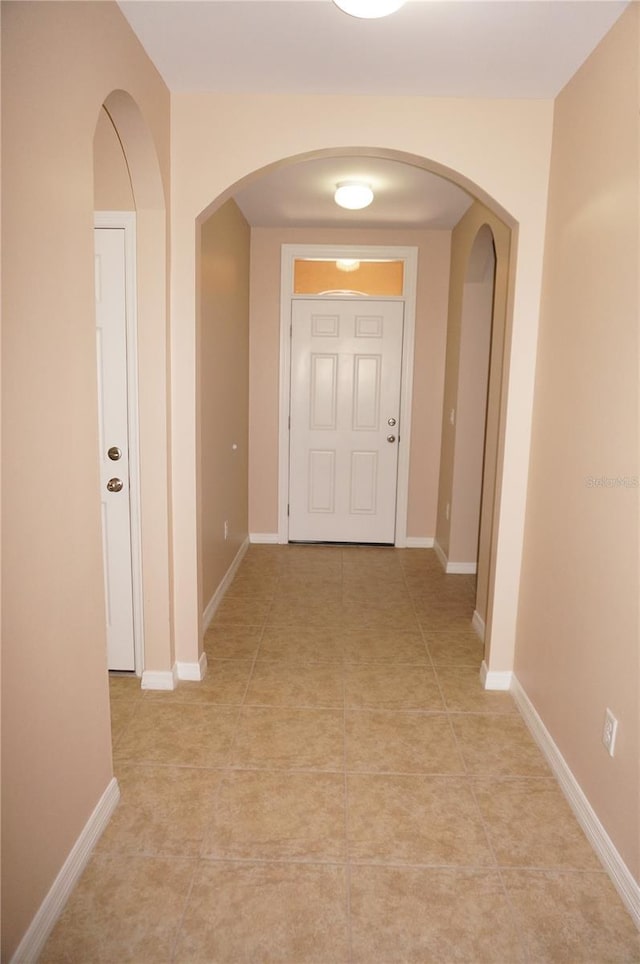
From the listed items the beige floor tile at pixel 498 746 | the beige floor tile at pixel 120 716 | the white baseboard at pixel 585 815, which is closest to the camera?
the white baseboard at pixel 585 815

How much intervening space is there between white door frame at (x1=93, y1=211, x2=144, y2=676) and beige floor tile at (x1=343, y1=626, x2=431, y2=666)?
103 cm

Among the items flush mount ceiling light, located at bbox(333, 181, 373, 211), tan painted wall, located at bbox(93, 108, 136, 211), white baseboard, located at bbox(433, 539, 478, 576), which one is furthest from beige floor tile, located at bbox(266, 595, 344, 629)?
flush mount ceiling light, located at bbox(333, 181, 373, 211)

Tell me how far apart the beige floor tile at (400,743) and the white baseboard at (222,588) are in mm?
1004

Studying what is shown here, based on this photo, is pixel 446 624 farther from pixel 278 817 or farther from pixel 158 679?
pixel 278 817

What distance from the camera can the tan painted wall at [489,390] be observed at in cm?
268

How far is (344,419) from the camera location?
4855mm

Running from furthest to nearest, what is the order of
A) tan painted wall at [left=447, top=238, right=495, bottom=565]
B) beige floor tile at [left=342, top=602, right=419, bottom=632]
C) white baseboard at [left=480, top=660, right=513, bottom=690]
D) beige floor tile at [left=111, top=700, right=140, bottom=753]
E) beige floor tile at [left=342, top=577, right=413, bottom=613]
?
tan painted wall at [left=447, top=238, right=495, bottom=565], beige floor tile at [left=342, top=577, right=413, bottom=613], beige floor tile at [left=342, top=602, right=419, bottom=632], white baseboard at [left=480, top=660, right=513, bottom=690], beige floor tile at [left=111, top=700, right=140, bottom=753]

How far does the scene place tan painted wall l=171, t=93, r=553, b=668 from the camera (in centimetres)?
238

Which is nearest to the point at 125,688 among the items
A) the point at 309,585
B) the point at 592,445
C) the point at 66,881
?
the point at 66,881

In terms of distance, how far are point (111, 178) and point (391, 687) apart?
2.45 metres

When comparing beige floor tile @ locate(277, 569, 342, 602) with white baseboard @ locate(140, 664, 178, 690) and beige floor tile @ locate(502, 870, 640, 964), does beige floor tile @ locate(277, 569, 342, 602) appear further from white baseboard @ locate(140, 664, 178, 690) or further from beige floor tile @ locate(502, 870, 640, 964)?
beige floor tile @ locate(502, 870, 640, 964)

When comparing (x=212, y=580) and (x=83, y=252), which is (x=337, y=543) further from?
(x=83, y=252)

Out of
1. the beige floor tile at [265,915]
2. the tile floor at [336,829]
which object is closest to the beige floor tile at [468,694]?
the tile floor at [336,829]

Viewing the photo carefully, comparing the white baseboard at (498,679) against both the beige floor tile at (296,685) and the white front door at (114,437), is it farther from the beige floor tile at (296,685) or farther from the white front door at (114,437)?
the white front door at (114,437)
